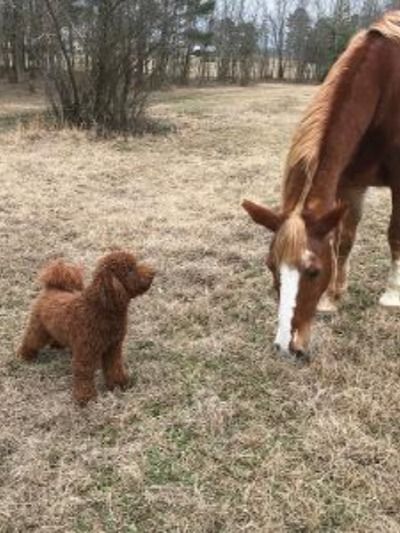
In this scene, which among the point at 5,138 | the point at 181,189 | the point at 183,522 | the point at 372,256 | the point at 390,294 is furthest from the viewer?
the point at 5,138

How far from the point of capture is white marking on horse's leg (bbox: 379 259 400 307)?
4.58 m

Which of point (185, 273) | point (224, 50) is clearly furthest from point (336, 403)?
point (224, 50)

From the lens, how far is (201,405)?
11.3 feet

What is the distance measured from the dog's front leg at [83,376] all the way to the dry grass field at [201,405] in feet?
0.20

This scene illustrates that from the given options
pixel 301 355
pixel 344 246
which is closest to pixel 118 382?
pixel 301 355

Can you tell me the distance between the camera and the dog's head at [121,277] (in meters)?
3.24

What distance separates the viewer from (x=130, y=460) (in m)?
3.05

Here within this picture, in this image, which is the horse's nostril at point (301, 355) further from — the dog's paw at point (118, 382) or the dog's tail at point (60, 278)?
the dog's tail at point (60, 278)

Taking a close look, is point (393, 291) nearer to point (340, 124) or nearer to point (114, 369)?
point (340, 124)

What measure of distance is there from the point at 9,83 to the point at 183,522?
2325 centimetres

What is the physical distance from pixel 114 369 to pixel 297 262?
1130 mm

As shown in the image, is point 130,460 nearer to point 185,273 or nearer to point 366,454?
point 366,454

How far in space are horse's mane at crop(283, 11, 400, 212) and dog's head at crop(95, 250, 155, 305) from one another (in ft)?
2.61

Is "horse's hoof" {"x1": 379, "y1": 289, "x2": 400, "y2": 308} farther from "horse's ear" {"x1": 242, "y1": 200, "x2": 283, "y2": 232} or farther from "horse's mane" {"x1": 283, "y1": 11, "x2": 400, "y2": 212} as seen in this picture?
"horse's ear" {"x1": 242, "y1": 200, "x2": 283, "y2": 232}
